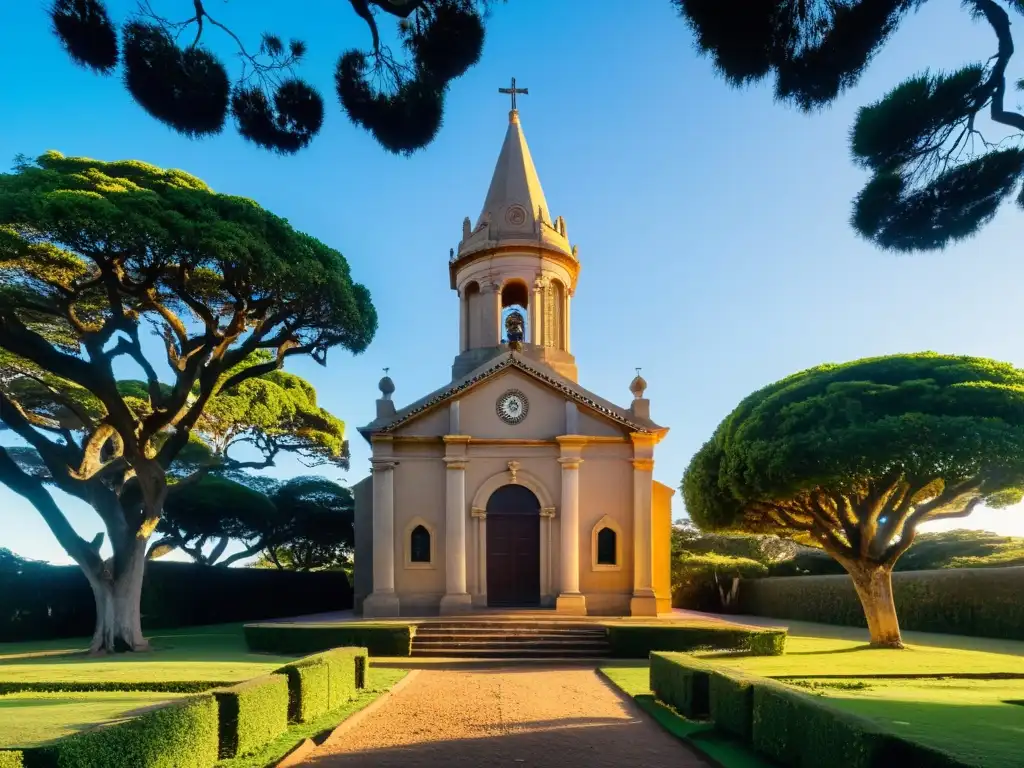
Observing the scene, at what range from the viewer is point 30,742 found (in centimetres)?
833

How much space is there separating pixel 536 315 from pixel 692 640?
14719mm

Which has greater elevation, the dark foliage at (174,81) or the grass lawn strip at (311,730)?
the dark foliage at (174,81)

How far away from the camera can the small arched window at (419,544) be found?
90.6 ft

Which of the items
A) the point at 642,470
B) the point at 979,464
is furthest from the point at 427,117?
the point at 642,470

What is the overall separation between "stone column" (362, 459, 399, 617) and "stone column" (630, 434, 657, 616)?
26.1 ft

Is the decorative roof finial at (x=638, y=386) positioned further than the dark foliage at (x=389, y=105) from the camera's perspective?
Yes

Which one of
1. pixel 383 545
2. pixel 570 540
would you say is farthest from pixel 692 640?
pixel 383 545

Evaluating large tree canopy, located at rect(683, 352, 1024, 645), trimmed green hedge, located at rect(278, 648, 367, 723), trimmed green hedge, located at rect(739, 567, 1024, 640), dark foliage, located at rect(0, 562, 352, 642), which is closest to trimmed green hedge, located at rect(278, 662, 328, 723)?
trimmed green hedge, located at rect(278, 648, 367, 723)

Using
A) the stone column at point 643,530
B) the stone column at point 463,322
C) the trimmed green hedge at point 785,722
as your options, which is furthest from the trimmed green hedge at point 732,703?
the stone column at point 463,322

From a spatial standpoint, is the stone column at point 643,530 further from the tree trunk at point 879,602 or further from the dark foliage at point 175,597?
the dark foliage at point 175,597

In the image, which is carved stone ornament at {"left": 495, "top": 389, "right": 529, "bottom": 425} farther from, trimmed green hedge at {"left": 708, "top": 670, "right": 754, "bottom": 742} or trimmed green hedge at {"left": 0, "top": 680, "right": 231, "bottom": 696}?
trimmed green hedge at {"left": 708, "top": 670, "right": 754, "bottom": 742}

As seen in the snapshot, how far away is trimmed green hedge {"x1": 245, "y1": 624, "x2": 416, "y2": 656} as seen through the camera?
21.2m

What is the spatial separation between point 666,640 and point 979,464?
8.51 metres

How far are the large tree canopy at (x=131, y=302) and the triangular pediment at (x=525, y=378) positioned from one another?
174 inches
